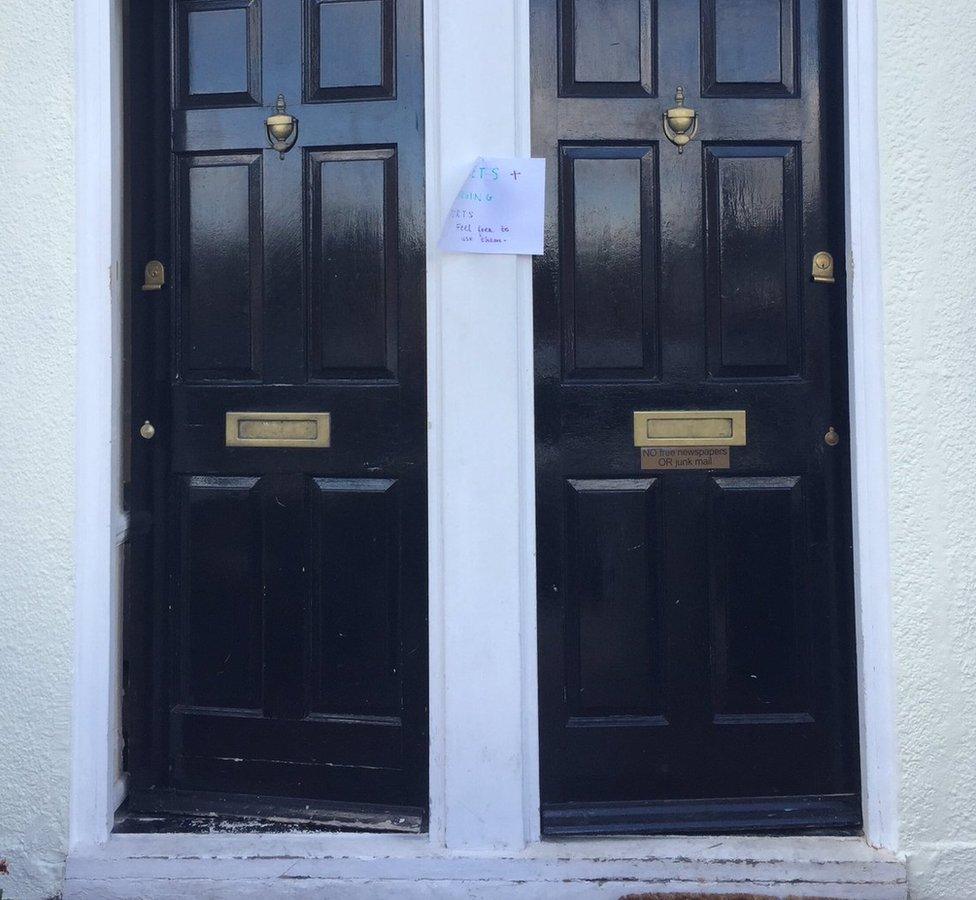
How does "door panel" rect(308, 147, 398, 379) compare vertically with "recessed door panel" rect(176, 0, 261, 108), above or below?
below

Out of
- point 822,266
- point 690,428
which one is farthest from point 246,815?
point 822,266

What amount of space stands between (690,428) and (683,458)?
0.08 metres

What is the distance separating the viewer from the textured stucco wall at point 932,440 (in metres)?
2.38

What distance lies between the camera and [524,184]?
2449 mm

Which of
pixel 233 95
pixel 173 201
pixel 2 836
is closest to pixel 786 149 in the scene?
pixel 233 95

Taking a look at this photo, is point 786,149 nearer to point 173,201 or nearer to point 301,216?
point 301,216

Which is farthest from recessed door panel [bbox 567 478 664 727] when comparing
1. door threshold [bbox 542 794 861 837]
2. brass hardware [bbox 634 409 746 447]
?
door threshold [bbox 542 794 861 837]

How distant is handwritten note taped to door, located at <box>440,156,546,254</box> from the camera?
2.42 metres

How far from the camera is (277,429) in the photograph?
2633mm

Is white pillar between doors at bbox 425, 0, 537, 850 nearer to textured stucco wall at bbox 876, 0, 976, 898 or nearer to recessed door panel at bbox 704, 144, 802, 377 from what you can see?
recessed door panel at bbox 704, 144, 802, 377

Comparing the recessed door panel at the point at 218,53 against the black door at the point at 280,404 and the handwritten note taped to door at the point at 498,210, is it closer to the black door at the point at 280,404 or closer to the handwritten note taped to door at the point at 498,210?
the black door at the point at 280,404

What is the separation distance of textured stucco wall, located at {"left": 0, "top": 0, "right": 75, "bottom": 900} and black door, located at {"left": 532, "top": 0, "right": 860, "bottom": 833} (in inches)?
50.1

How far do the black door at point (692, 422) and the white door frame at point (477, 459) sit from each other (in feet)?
0.37

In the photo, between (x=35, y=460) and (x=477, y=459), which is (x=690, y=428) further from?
(x=35, y=460)
